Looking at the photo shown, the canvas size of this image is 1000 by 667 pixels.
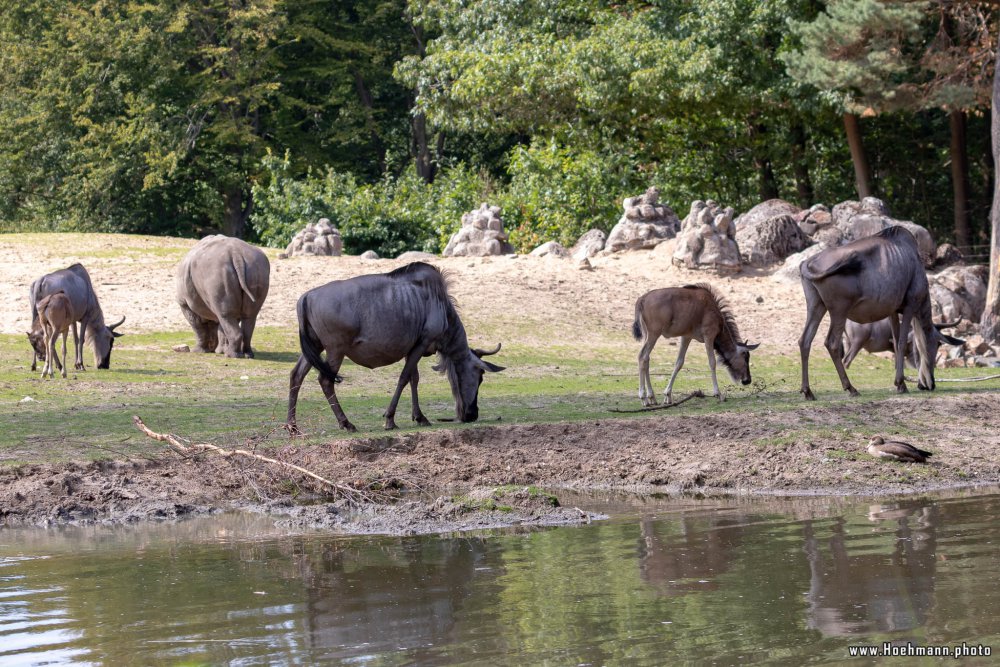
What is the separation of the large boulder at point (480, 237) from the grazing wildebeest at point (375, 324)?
666 inches

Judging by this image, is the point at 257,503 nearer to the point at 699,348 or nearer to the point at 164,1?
the point at 699,348

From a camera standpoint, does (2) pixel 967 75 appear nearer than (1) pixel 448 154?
Yes

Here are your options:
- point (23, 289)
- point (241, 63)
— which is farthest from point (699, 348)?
point (241, 63)

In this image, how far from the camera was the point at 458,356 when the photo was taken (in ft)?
43.0

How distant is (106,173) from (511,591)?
38.7 m

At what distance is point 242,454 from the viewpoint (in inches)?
443

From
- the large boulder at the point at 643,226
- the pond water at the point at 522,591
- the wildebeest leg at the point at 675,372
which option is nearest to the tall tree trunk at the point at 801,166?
the large boulder at the point at 643,226

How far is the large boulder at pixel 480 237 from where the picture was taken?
2991 cm

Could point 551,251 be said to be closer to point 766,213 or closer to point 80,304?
point 766,213

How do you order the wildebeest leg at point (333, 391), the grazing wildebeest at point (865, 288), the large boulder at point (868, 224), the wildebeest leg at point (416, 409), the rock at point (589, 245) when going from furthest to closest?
the rock at point (589, 245), the large boulder at point (868, 224), the grazing wildebeest at point (865, 288), the wildebeest leg at point (416, 409), the wildebeest leg at point (333, 391)

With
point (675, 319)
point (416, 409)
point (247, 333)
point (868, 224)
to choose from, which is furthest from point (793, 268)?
point (416, 409)

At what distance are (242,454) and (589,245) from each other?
19.6 metres

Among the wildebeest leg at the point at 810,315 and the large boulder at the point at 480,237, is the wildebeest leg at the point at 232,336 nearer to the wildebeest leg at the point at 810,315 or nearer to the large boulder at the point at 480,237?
the wildebeest leg at the point at 810,315

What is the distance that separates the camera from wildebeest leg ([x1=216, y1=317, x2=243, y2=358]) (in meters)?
20.6
